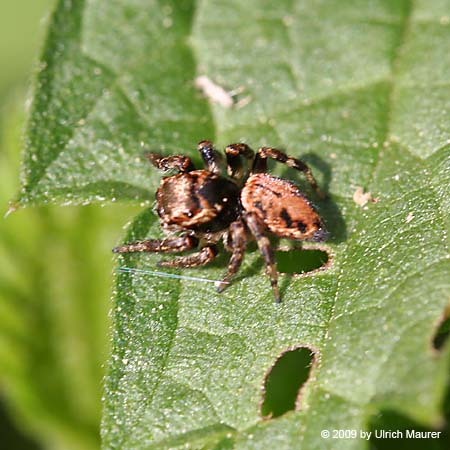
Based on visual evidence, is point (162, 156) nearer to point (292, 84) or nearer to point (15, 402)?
point (292, 84)

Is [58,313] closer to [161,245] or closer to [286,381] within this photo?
[161,245]

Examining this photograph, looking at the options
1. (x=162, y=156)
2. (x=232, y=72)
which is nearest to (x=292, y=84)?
(x=232, y=72)

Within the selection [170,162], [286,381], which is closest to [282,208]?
[170,162]

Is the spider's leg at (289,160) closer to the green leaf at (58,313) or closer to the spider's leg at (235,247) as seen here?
the spider's leg at (235,247)

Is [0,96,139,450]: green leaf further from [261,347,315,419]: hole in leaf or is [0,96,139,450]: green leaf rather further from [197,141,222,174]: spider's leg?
[261,347,315,419]: hole in leaf

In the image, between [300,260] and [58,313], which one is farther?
[58,313]

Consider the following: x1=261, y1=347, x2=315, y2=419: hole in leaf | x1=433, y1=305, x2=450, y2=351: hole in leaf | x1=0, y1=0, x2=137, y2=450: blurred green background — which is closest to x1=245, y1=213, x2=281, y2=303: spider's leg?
x1=261, y1=347, x2=315, y2=419: hole in leaf

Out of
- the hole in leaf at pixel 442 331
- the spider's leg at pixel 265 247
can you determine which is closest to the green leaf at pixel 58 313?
the spider's leg at pixel 265 247

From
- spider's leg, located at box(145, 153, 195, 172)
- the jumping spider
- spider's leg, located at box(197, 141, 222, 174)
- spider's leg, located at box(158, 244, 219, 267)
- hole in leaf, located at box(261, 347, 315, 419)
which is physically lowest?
hole in leaf, located at box(261, 347, 315, 419)
